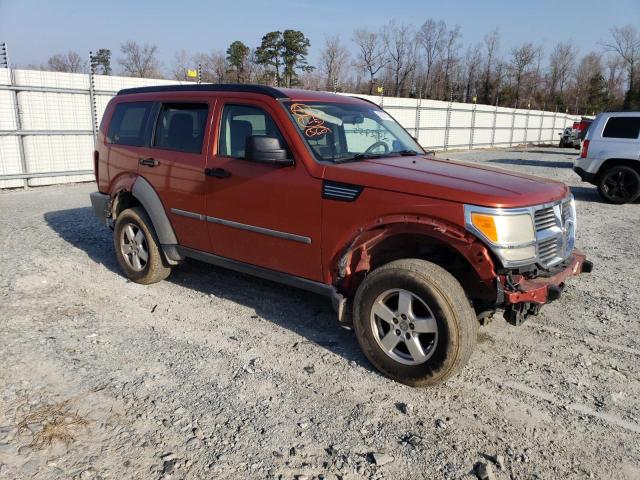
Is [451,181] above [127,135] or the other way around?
the other way around

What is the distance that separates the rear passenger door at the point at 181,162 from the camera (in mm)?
4668

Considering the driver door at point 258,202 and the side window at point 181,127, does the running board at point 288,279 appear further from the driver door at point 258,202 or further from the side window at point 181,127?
the side window at point 181,127

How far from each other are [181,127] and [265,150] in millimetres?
1446

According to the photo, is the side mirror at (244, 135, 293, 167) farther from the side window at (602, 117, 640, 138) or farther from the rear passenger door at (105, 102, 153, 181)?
the side window at (602, 117, 640, 138)

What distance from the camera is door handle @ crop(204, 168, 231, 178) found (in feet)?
14.4

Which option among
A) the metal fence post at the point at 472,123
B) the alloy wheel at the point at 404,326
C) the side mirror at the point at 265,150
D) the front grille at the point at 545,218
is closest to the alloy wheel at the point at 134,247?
the side mirror at the point at 265,150

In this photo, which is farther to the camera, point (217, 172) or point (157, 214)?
point (157, 214)

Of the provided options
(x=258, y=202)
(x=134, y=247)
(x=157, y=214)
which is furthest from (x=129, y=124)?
(x=258, y=202)

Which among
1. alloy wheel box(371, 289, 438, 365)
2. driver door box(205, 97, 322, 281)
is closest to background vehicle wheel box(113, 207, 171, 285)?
driver door box(205, 97, 322, 281)

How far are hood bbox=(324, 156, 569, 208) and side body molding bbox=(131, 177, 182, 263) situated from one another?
2021mm

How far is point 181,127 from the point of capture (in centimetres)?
491

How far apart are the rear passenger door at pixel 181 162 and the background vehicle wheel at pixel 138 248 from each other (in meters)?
0.40

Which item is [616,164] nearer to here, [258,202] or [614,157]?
[614,157]

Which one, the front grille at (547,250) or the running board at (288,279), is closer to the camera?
the front grille at (547,250)
